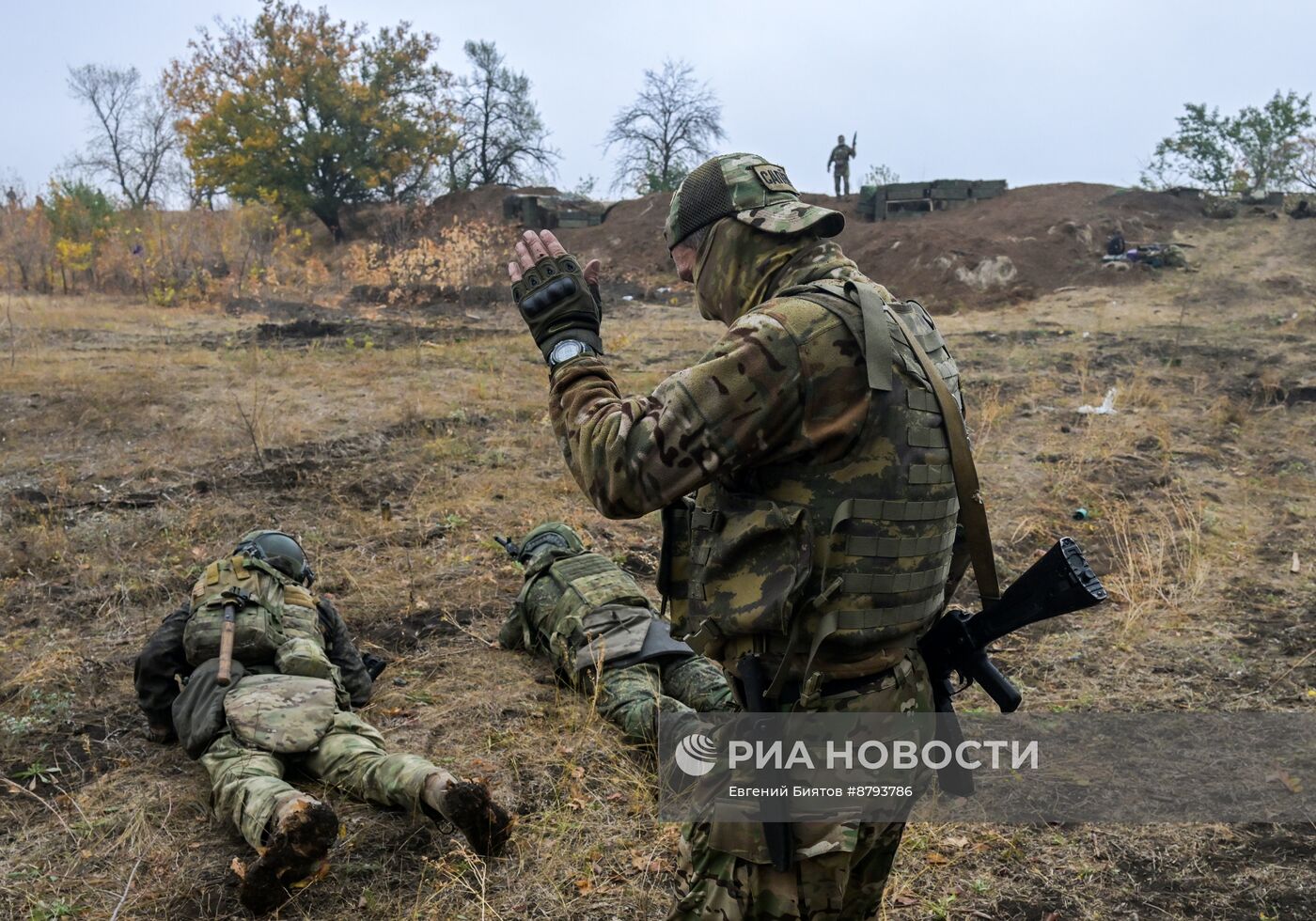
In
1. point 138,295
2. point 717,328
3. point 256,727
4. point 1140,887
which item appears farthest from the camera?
point 138,295

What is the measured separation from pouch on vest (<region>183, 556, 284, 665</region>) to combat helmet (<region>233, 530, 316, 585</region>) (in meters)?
0.21

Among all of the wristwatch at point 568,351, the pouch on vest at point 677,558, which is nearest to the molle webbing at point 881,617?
the pouch on vest at point 677,558

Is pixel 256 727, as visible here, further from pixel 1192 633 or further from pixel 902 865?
pixel 1192 633

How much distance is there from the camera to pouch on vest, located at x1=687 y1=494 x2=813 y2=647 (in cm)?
179

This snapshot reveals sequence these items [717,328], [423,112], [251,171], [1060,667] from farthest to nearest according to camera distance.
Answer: [423,112] < [251,171] < [717,328] < [1060,667]

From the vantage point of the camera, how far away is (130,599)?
196 inches

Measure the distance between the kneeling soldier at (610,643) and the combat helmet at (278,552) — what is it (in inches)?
38.4

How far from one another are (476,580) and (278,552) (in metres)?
1.40

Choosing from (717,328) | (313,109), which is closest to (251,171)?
(313,109)

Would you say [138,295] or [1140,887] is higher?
[138,295]

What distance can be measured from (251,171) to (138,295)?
6853 mm

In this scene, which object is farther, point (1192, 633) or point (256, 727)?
point (1192, 633)

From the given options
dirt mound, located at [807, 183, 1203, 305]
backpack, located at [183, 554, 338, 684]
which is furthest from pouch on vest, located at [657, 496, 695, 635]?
dirt mound, located at [807, 183, 1203, 305]

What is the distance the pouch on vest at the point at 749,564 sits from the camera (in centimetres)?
179
